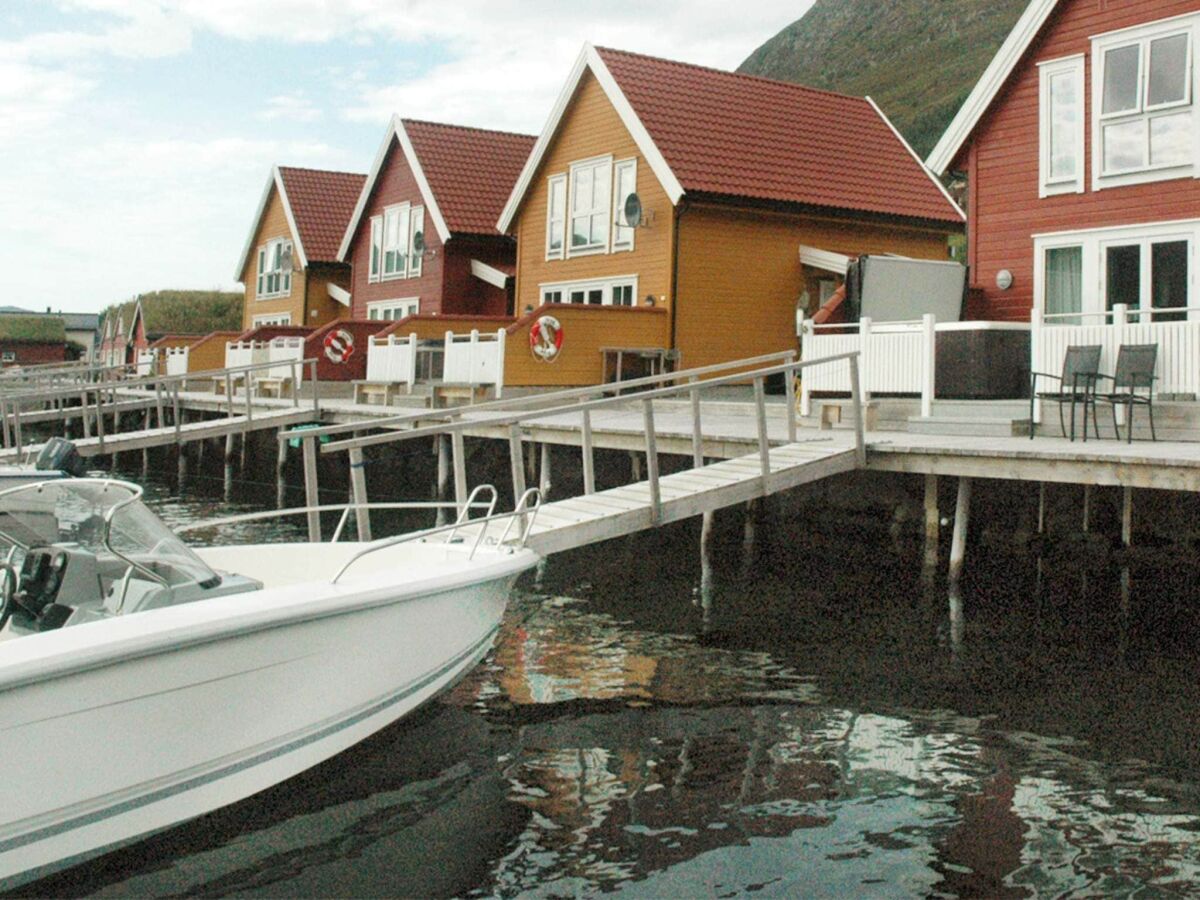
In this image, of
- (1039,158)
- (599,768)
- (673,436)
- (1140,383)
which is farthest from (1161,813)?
(1039,158)

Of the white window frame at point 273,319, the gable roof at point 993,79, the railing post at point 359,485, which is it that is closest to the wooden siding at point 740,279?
the gable roof at point 993,79

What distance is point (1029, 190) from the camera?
52.4ft

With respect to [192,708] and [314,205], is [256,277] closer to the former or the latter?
[314,205]

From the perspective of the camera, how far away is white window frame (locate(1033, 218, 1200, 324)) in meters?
14.1

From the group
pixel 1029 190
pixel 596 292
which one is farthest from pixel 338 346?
pixel 1029 190

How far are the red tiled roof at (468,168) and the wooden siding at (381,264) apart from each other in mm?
692

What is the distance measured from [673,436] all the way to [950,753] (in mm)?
6706

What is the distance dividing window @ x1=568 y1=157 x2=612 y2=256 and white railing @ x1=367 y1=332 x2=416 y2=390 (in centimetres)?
382

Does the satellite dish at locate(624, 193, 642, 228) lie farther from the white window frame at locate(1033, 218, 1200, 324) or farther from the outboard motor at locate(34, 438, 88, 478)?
the outboard motor at locate(34, 438, 88, 478)

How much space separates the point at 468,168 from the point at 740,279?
407 inches

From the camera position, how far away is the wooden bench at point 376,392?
73.7 ft

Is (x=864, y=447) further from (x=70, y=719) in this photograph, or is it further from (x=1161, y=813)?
(x=70, y=719)

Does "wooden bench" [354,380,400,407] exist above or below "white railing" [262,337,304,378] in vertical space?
below

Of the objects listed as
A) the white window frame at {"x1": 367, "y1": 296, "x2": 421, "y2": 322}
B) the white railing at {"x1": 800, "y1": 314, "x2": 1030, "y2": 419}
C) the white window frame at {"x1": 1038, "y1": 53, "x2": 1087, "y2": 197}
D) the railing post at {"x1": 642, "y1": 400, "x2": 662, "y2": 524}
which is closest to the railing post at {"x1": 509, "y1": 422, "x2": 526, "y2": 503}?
the railing post at {"x1": 642, "y1": 400, "x2": 662, "y2": 524}
